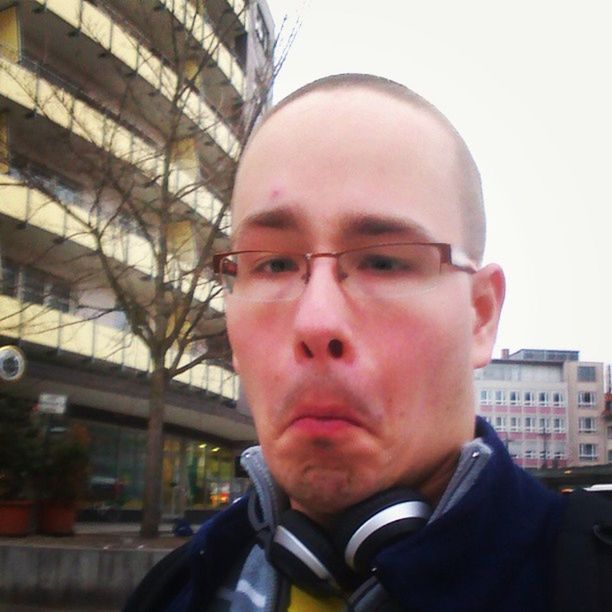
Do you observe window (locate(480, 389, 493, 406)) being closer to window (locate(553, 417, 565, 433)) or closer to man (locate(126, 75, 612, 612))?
window (locate(553, 417, 565, 433))

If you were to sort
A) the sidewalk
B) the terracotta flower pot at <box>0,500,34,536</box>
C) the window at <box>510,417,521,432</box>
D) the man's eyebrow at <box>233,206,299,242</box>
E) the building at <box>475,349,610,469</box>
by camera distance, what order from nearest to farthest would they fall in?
the man's eyebrow at <box>233,206,299,242</box> → the sidewalk → the terracotta flower pot at <box>0,500,34,536</box> → the building at <box>475,349,610,469</box> → the window at <box>510,417,521,432</box>

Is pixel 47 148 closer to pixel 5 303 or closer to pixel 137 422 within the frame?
pixel 5 303

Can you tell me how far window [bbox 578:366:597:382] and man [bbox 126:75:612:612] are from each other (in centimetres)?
8762

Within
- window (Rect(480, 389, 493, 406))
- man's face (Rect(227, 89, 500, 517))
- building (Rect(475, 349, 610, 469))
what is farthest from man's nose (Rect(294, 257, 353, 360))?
building (Rect(475, 349, 610, 469))

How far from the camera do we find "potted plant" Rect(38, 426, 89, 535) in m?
12.8

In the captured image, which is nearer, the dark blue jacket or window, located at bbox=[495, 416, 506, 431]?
the dark blue jacket

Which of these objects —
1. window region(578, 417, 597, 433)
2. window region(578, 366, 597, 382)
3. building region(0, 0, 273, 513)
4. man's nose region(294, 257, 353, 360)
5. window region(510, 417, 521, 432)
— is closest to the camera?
man's nose region(294, 257, 353, 360)

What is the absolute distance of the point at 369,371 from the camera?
1.15m

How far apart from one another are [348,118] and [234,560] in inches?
28.7

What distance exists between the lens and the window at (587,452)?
267ft

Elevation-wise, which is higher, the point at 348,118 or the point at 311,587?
the point at 348,118

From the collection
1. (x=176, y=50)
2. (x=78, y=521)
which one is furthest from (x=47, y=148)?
(x=78, y=521)

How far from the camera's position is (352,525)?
3.74 ft

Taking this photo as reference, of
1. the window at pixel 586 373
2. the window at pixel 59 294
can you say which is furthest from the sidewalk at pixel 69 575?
the window at pixel 586 373
